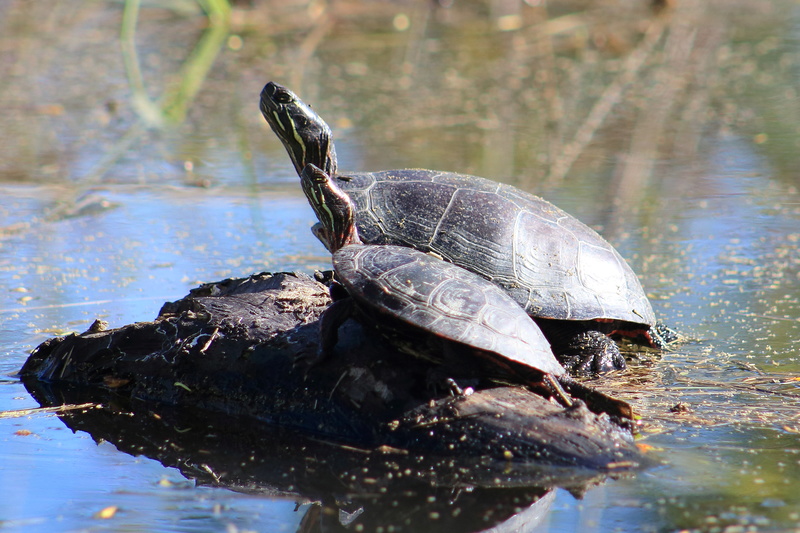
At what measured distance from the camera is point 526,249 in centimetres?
399

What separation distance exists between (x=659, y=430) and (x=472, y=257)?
3.81 feet

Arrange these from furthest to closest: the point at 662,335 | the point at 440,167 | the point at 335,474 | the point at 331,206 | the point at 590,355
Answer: the point at 440,167 < the point at 662,335 < the point at 590,355 < the point at 331,206 < the point at 335,474

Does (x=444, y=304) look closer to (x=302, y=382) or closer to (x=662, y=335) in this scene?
(x=302, y=382)

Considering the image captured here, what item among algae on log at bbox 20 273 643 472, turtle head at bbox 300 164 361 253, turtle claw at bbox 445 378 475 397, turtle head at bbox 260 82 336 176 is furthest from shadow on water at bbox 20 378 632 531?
turtle head at bbox 260 82 336 176

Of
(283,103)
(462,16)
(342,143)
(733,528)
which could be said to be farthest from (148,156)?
(462,16)

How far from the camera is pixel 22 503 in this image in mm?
2650

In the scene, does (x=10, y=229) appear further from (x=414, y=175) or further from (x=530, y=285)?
(x=530, y=285)

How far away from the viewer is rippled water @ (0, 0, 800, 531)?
2.78 meters

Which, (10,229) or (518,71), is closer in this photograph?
(10,229)

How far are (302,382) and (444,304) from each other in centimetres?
58

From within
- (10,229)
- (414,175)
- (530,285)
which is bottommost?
(10,229)

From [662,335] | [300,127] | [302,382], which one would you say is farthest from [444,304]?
[300,127]

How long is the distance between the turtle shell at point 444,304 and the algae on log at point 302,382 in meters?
0.17

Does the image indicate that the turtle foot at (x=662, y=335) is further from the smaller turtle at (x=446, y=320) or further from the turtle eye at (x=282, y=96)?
the turtle eye at (x=282, y=96)
